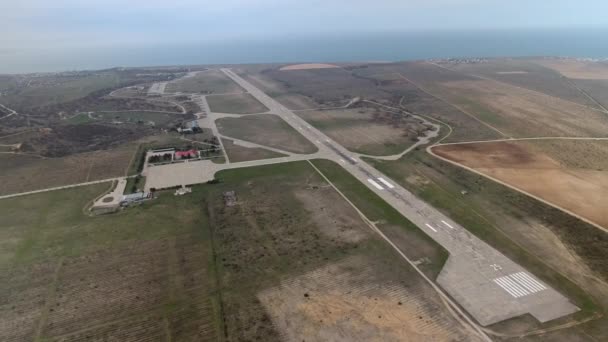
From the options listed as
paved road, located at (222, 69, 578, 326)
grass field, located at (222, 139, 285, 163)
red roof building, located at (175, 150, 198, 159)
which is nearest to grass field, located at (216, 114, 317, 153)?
grass field, located at (222, 139, 285, 163)

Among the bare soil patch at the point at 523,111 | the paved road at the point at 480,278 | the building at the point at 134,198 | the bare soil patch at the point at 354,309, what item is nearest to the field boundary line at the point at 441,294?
the paved road at the point at 480,278

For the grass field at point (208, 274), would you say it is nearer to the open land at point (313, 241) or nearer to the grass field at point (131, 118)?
the open land at point (313, 241)

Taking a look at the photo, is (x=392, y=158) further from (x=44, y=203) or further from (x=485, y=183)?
(x=44, y=203)

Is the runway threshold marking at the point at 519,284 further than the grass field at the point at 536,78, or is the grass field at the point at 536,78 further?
the grass field at the point at 536,78

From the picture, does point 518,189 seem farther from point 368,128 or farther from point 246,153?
point 246,153

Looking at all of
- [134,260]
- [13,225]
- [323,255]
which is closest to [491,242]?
[323,255]

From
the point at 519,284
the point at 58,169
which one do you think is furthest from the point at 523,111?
the point at 58,169
